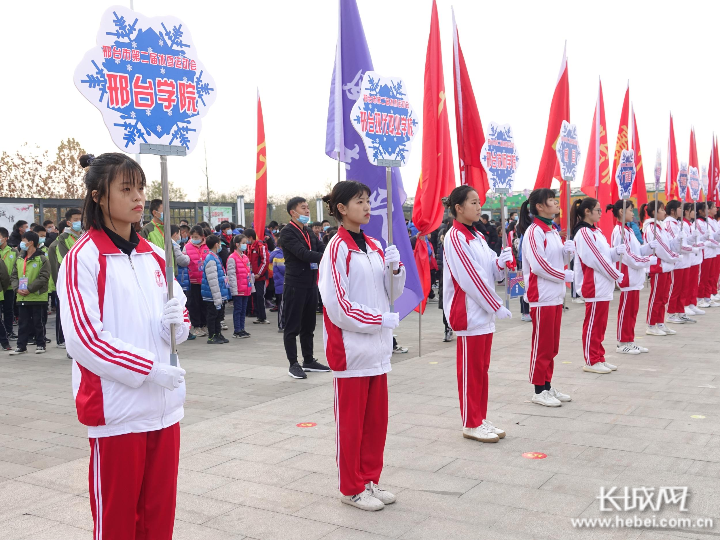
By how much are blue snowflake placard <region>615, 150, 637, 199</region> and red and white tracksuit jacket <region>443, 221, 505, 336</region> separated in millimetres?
5897

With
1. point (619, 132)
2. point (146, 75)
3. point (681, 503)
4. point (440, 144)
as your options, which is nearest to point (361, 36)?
point (440, 144)

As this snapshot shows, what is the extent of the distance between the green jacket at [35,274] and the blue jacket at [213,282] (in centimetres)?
231

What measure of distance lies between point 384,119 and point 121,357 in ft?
14.7

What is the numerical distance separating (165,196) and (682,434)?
14.3 ft

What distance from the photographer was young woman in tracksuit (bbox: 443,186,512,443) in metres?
5.16

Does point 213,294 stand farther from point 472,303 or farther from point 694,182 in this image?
point 694,182

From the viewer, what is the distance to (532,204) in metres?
6.34

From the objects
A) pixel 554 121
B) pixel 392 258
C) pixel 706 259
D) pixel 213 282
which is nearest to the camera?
pixel 392 258

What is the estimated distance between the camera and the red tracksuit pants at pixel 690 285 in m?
11.9

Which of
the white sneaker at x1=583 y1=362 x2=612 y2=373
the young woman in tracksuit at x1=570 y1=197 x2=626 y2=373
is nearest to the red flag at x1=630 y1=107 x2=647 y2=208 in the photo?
the young woman in tracksuit at x1=570 y1=197 x2=626 y2=373

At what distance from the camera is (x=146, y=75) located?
3.40 m

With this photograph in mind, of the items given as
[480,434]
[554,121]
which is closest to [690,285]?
[554,121]

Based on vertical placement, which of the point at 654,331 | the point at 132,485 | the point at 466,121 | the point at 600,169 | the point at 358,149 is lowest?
the point at 654,331

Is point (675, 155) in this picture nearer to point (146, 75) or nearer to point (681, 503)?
point (681, 503)
